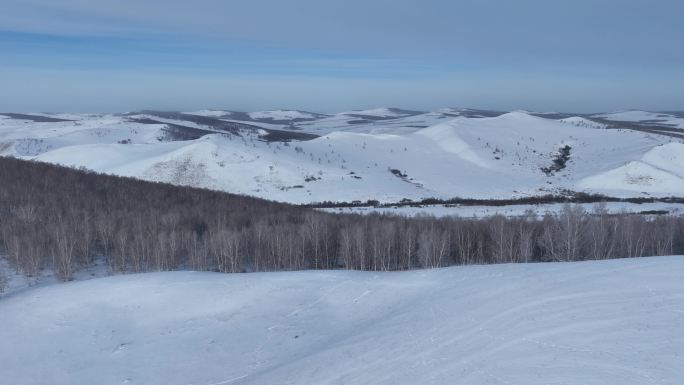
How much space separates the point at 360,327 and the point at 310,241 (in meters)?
10.9

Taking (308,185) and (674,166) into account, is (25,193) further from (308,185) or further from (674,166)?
(674,166)

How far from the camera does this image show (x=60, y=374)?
607 inches

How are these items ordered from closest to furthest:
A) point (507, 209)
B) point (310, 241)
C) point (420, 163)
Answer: point (310, 241) < point (507, 209) < point (420, 163)

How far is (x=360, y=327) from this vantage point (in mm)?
17312

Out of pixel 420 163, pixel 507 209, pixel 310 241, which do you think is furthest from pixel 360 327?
pixel 420 163

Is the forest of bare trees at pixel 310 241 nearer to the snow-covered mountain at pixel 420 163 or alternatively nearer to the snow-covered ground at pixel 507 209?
the snow-covered ground at pixel 507 209

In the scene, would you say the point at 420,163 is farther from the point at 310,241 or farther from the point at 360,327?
the point at 360,327

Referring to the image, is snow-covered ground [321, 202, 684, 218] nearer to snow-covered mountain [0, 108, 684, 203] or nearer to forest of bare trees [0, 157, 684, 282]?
snow-covered mountain [0, 108, 684, 203]

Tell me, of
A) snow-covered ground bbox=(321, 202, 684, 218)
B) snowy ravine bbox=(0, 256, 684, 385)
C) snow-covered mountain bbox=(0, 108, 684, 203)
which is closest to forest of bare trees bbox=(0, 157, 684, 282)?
snowy ravine bbox=(0, 256, 684, 385)

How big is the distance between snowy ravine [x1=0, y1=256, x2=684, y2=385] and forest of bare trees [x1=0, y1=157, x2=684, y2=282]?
474cm

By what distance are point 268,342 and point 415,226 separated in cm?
1388

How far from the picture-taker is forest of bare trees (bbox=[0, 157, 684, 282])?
83.8 ft

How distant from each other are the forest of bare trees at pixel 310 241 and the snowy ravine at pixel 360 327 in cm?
474

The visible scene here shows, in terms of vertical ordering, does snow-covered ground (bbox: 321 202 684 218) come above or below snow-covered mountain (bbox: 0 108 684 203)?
below
